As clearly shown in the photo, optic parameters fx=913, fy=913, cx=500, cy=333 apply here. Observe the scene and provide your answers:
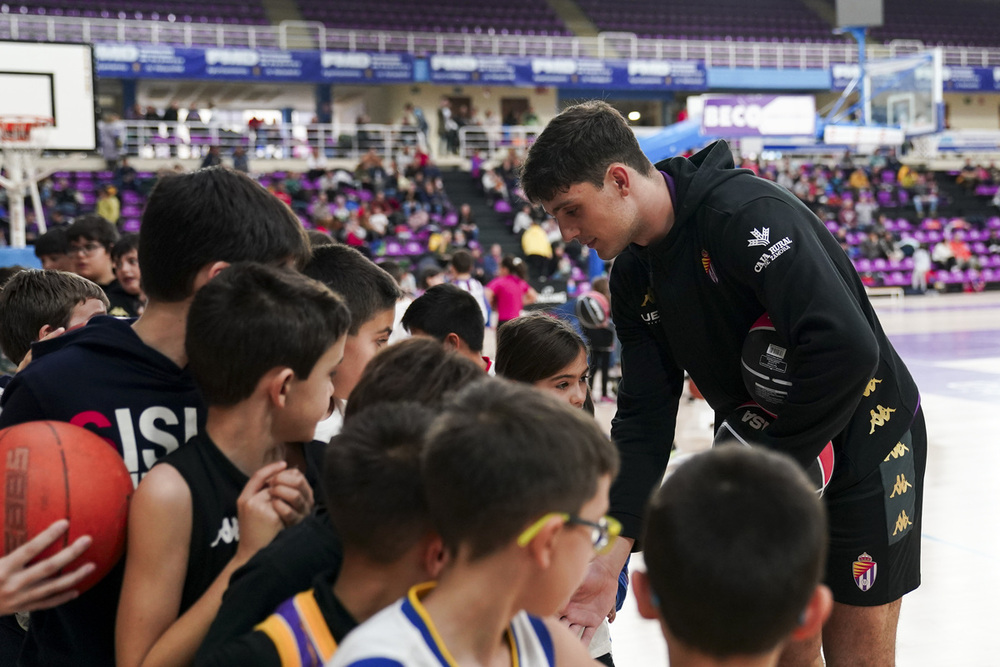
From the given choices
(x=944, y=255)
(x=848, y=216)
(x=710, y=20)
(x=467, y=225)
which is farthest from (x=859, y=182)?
(x=467, y=225)

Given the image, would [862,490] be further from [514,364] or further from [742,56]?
[742,56]

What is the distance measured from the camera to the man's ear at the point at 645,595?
1.21 meters

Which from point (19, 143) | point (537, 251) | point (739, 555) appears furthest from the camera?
point (537, 251)

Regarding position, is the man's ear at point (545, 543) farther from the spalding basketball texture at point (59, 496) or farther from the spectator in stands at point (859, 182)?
the spectator in stands at point (859, 182)

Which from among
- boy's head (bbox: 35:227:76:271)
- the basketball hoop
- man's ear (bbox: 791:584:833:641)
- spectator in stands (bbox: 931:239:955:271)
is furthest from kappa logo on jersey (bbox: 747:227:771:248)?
spectator in stands (bbox: 931:239:955:271)

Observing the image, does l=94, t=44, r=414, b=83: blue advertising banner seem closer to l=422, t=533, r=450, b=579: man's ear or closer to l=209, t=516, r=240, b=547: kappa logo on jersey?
l=209, t=516, r=240, b=547: kappa logo on jersey

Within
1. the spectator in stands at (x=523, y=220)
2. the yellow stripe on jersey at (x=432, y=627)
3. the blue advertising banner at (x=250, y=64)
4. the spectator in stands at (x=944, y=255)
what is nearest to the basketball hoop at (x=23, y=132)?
the yellow stripe on jersey at (x=432, y=627)

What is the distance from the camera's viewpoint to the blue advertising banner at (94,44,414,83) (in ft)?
67.8

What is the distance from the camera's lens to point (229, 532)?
60.4 inches

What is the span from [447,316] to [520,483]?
1.92 m

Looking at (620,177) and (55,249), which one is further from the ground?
(620,177)

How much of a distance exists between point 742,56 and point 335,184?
44.3ft

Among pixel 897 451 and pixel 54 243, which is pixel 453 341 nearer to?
pixel 897 451

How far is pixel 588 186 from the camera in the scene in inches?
86.5
